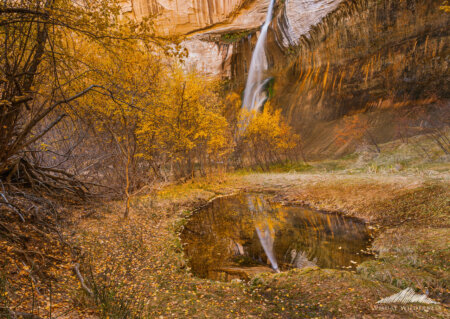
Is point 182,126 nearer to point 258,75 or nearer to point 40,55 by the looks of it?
point 40,55

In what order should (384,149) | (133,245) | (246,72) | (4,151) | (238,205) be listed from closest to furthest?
(4,151), (133,245), (238,205), (384,149), (246,72)

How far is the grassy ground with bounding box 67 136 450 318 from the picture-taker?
13.9 feet

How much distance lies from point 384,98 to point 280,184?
16557mm

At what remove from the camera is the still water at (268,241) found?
6973mm

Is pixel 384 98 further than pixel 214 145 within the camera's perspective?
Yes

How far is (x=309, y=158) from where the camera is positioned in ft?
96.2

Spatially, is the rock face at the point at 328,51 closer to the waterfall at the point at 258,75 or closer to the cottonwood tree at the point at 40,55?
the waterfall at the point at 258,75

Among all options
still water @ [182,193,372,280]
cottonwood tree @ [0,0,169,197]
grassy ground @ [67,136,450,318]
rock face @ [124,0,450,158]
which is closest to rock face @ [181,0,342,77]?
rock face @ [124,0,450,158]

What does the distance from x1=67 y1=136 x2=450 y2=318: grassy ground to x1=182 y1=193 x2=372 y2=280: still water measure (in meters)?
0.63

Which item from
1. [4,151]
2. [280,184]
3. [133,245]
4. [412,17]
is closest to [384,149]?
[280,184]

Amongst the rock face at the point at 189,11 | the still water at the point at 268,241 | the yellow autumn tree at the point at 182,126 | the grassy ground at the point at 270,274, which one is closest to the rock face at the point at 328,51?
the rock face at the point at 189,11

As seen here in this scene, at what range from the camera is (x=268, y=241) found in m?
8.92

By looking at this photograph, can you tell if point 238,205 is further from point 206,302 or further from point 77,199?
point 206,302

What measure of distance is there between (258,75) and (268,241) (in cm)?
3753
